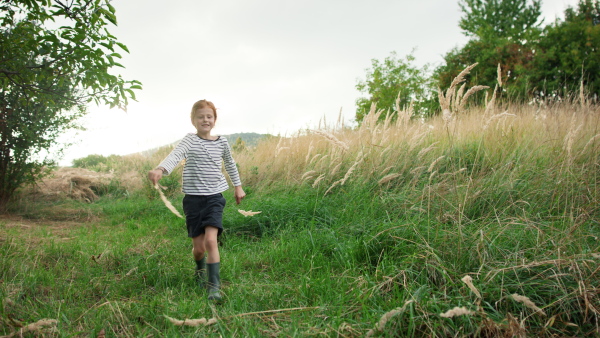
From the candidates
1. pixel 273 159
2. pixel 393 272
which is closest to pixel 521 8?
pixel 273 159

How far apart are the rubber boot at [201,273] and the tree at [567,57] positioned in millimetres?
14429

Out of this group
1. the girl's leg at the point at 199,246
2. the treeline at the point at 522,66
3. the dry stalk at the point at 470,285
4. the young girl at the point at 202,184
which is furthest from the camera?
the treeline at the point at 522,66

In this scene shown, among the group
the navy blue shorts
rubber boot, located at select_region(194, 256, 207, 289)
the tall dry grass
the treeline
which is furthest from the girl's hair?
the treeline

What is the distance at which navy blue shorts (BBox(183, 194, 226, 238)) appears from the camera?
310 cm

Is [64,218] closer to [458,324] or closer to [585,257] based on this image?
[458,324]

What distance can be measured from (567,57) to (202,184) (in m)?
16.3

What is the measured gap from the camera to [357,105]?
23.4 metres

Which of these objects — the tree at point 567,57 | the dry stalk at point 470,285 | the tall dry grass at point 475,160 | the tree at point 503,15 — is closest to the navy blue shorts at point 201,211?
the tall dry grass at point 475,160

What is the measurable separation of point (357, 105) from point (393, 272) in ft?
71.1

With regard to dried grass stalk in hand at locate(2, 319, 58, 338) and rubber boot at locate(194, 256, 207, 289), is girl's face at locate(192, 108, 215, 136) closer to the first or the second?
rubber boot at locate(194, 256, 207, 289)

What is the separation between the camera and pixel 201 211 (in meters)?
3.13

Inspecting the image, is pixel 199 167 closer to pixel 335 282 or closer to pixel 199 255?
pixel 199 255

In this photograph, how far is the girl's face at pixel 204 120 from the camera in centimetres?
328

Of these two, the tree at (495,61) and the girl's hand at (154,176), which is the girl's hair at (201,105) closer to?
the girl's hand at (154,176)
